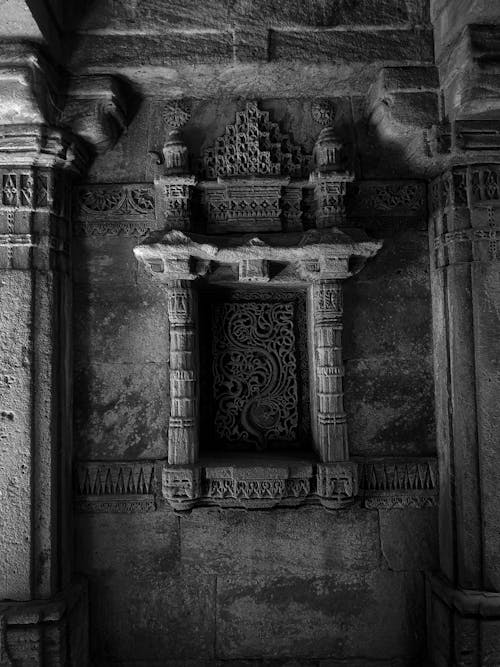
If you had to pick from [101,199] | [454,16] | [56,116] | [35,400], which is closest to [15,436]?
[35,400]

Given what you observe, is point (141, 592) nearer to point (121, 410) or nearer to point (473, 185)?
point (121, 410)

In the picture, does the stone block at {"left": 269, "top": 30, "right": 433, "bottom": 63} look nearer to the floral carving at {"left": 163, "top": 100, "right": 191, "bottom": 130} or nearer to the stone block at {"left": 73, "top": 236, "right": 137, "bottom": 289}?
the floral carving at {"left": 163, "top": 100, "right": 191, "bottom": 130}

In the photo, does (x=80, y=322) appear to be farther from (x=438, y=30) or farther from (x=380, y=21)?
(x=438, y=30)

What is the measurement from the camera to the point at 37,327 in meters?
2.94

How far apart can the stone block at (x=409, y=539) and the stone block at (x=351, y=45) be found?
289cm

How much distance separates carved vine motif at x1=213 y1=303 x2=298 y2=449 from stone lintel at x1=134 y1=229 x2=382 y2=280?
616 millimetres

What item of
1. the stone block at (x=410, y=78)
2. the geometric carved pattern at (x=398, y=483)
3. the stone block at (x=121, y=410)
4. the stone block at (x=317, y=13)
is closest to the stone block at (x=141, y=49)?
the stone block at (x=317, y=13)

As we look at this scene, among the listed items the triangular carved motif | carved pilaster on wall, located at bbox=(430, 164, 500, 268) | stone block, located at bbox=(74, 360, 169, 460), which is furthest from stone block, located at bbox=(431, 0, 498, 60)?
stone block, located at bbox=(74, 360, 169, 460)

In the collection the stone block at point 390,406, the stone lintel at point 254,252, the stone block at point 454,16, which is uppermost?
the stone block at point 454,16

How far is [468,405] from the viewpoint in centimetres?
295

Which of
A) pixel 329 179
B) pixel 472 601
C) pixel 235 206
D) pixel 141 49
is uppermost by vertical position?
pixel 141 49

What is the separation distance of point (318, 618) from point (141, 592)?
1185 millimetres

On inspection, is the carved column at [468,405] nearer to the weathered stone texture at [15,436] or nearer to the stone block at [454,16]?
the stone block at [454,16]

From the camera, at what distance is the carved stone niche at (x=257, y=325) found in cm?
292
